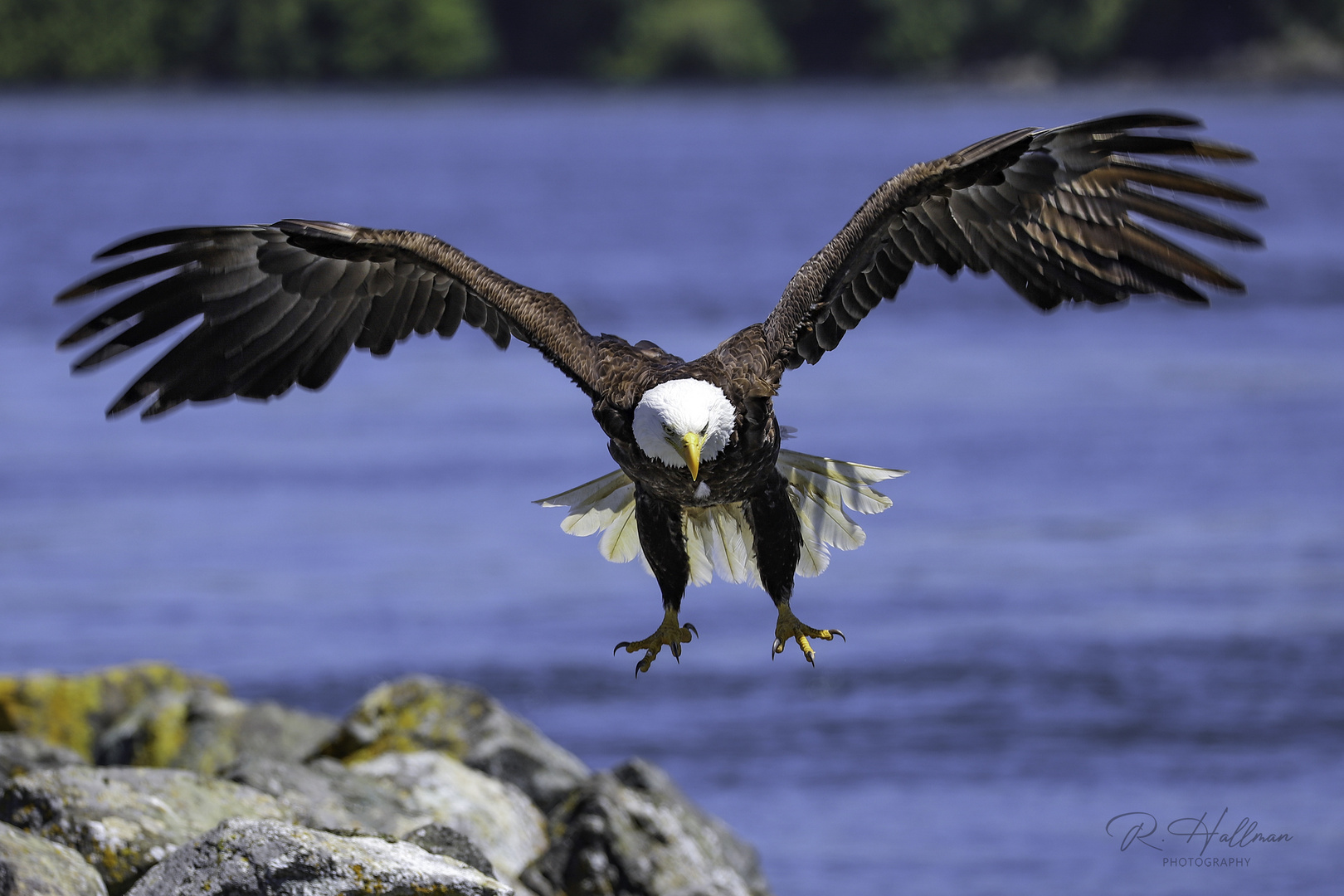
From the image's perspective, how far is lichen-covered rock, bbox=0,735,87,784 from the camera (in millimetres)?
6523

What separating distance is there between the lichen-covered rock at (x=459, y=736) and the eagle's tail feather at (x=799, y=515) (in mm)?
1055

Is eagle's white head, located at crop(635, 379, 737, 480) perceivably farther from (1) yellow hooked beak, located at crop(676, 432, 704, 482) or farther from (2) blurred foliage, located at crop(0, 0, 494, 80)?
(2) blurred foliage, located at crop(0, 0, 494, 80)

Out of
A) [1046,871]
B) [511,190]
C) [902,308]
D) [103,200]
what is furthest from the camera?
[511,190]

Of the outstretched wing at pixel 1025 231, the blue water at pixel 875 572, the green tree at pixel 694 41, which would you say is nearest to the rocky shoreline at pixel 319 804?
the outstretched wing at pixel 1025 231

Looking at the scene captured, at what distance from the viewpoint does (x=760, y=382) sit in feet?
17.9

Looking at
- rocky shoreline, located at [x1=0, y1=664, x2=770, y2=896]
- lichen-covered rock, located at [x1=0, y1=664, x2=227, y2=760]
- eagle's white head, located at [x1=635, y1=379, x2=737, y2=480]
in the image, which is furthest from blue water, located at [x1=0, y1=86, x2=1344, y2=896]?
eagle's white head, located at [x1=635, y1=379, x2=737, y2=480]

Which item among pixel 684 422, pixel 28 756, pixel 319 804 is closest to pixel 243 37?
pixel 28 756

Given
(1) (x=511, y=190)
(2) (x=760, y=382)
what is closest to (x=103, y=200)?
(1) (x=511, y=190)

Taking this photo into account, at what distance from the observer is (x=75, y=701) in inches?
325

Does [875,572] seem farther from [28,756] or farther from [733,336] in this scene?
[733,336]

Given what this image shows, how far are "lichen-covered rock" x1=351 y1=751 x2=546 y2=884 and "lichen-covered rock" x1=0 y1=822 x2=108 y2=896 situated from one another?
1430 mm

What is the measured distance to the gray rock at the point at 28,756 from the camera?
21.4 ft

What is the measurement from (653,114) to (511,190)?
4251 cm

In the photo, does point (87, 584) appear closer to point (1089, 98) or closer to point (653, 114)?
point (1089, 98)
